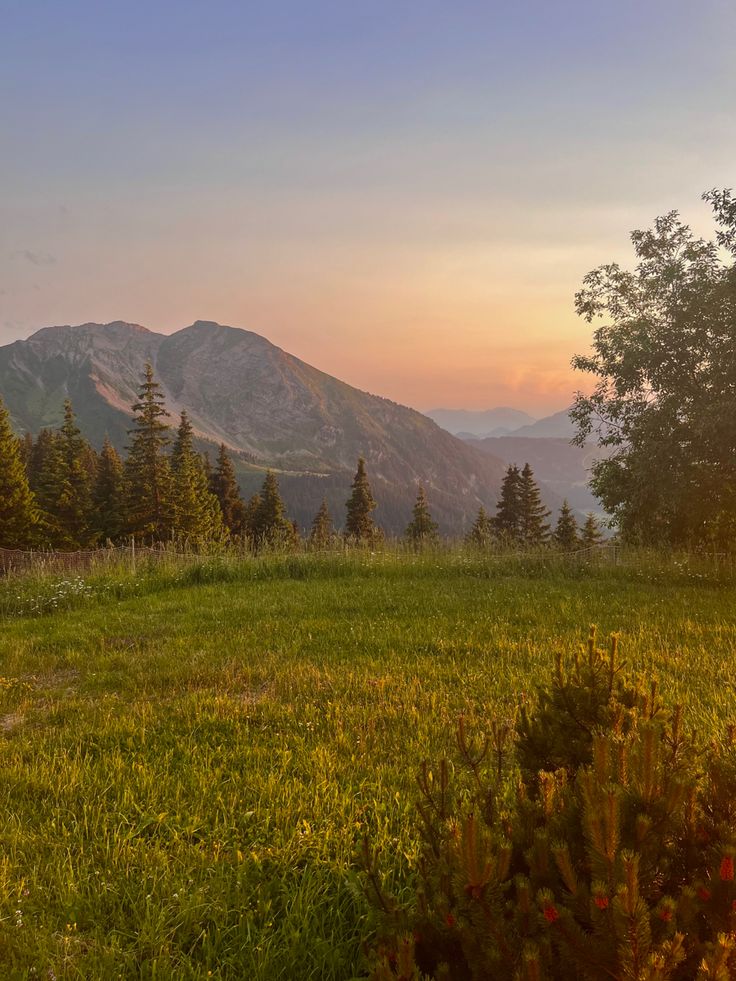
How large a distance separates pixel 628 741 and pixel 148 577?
1360cm

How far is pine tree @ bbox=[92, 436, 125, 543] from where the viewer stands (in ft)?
168

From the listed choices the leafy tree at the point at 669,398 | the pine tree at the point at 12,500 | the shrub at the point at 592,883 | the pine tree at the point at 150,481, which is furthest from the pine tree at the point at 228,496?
the shrub at the point at 592,883

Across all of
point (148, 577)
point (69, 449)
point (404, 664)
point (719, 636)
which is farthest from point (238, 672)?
point (69, 449)

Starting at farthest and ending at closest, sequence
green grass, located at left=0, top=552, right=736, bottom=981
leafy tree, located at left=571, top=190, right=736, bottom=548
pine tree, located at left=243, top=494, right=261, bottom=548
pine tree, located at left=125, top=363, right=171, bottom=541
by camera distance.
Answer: pine tree, located at left=243, top=494, right=261, bottom=548, pine tree, located at left=125, top=363, right=171, bottom=541, leafy tree, located at left=571, top=190, right=736, bottom=548, green grass, located at left=0, top=552, right=736, bottom=981

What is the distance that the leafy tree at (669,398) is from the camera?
18.8 meters

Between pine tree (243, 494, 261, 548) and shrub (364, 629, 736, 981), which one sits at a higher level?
shrub (364, 629, 736, 981)

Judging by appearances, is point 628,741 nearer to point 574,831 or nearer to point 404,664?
point 574,831

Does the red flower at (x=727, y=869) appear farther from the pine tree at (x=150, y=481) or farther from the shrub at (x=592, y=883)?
the pine tree at (x=150, y=481)

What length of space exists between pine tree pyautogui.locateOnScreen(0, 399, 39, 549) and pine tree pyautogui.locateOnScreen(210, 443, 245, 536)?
19.1m

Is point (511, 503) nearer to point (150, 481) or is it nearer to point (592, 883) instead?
point (150, 481)

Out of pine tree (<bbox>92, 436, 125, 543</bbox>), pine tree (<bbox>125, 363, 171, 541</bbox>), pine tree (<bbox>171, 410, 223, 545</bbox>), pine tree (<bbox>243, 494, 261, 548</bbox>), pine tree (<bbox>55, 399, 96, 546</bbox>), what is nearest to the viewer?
pine tree (<bbox>125, 363, 171, 541</bbox>)

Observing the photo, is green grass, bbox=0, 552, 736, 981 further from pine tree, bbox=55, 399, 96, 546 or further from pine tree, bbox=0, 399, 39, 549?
pine tree, bbox=55, 399, 96, 546

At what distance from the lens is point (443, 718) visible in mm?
5316

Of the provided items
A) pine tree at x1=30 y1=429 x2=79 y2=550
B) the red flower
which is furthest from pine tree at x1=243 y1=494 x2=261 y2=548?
the red flower
